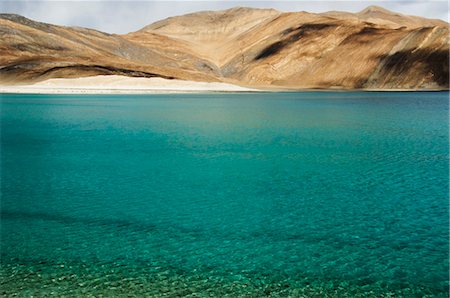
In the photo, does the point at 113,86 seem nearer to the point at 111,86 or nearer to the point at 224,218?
the point at 111,86

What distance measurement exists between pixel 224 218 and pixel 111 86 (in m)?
79.0

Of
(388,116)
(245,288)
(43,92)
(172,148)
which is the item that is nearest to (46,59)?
(43,92)

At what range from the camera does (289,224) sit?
10.9 metres

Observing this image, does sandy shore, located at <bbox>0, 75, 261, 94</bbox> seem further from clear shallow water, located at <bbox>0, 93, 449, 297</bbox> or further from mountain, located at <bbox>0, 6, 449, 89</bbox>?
clear shallow water, located at <bbox>0, 93, 449, 297</bbox>

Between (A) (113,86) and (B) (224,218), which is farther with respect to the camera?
(A) (113,86)

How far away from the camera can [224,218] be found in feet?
37.0

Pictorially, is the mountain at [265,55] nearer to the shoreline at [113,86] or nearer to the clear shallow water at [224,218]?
the shoreline at [113,86]

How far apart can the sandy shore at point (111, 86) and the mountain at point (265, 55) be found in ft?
21.4

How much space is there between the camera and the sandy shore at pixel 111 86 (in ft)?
269

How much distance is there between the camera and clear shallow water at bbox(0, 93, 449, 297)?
320 inches

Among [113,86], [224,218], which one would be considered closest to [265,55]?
[113,86]

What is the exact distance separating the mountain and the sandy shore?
6.52 meters

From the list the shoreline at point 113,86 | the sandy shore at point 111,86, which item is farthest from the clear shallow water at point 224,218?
the shoreline at point 113,86

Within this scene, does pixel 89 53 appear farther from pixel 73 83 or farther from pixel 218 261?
pixel 218 261
